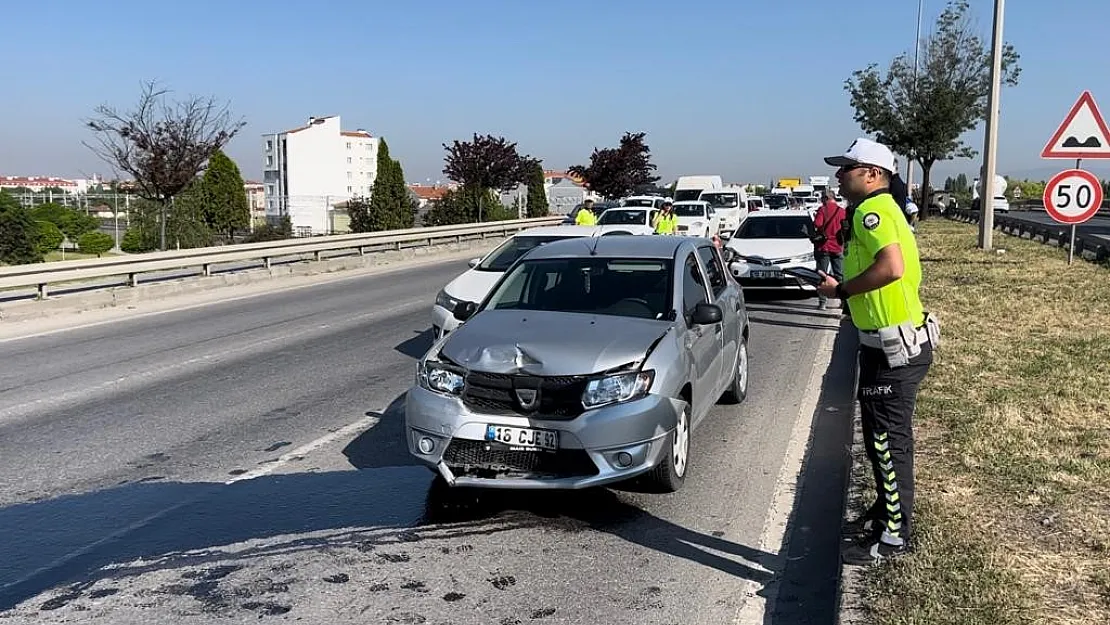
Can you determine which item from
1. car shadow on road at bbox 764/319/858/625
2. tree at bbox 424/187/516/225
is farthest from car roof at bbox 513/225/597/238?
tree at bbox 424/187/516/225

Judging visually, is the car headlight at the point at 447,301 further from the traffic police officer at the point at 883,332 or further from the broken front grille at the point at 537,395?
the traffic police officer at the point at 883,332

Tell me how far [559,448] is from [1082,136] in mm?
12133

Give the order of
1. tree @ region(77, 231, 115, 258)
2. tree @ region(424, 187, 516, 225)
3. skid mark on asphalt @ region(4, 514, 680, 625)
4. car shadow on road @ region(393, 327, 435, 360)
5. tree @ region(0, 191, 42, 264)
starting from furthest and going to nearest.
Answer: tree @ region(424, 187, 516, 225) → tree @ region(77, 231, 115, 258) → tree @ region(0, 191, 42, 264) → car shadow on road @ region(393, 327, 435, 360) → skid mark on asphalt @ region(4, 514, 680, 625)

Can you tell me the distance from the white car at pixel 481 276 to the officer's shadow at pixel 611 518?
3.55 metres

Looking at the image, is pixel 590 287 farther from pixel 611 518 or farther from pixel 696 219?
pixel 696 219

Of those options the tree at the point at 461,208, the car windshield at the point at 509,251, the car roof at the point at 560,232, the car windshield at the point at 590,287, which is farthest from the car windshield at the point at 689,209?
the car windshield at the point at 590,287

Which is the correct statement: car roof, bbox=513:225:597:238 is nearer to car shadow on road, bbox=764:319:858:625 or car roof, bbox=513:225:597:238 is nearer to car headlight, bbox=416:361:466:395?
car shadow on road, bbox=764:319:858:625

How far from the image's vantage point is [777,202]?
37344 mm

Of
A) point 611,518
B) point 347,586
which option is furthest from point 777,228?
point 347,586

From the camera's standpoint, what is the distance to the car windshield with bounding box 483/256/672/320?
21.0 ft

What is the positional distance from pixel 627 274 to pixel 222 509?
3053 millimetres

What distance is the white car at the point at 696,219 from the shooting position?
27.5 m

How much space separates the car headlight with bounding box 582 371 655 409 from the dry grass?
1570mm

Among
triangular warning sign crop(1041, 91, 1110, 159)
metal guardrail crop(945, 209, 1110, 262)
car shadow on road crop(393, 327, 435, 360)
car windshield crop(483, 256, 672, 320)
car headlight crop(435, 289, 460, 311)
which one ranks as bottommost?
car shadow on road crop(393, 327, 435, 360)
